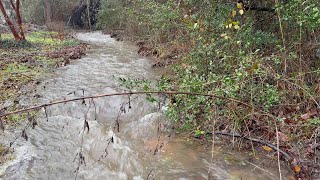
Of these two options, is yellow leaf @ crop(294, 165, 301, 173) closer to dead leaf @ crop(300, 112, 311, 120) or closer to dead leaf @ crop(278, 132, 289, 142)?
dead leaf @ crop(278, 132, 289, 142)

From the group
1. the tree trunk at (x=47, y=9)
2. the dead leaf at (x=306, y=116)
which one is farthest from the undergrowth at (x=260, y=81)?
the tree trunk at (x=47, y=9)

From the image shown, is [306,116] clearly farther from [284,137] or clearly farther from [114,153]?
[114,153]

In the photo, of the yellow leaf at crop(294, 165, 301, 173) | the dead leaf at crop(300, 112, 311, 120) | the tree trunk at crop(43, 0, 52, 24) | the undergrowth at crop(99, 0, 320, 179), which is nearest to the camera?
the yellow leaf at crop(294, 165, 301, 173)

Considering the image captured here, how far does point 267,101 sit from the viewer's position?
4180 millimetres

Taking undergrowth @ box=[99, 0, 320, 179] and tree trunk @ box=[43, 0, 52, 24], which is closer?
undergrowth @ box=[99, 0, 320, 179]

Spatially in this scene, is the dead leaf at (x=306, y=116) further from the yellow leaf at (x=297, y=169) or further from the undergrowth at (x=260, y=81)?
the yellow leaf at (x=297, y=169)

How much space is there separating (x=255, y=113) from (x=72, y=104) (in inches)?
147

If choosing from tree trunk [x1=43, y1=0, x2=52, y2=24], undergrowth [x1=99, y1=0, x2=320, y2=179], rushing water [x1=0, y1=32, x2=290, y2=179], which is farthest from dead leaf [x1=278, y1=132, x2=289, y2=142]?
tree trunk [x1=43, y1=0, x2=52, y2=24]

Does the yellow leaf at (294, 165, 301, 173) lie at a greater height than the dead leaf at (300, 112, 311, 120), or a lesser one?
lesser

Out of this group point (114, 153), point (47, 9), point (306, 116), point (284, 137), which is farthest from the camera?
point (47, 9)

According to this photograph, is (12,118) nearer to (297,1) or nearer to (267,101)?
(267,101)

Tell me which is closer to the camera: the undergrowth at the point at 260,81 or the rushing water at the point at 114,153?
the rushing water at the point at 114,153

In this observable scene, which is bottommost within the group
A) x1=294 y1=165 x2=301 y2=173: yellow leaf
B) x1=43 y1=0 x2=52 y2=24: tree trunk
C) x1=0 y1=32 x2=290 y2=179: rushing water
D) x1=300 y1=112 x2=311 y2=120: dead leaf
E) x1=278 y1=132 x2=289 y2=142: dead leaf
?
x1=0 y1=32 x2=290 y2=179: rushing water

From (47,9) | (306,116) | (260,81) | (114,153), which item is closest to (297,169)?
(306,116)
